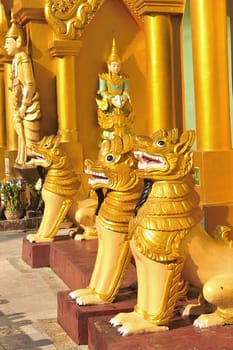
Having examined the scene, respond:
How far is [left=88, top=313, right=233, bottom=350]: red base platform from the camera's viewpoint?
10.1ft

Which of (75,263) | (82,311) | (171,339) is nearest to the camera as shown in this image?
(171,339)

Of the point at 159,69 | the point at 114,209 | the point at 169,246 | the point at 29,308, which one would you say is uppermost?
the point at 159,69

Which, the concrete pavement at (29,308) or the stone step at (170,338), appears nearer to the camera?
the stone step at (170,338)

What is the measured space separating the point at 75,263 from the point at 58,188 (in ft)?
3.98

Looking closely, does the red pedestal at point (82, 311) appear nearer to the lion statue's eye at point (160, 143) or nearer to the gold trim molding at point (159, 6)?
the lion statue's eye at point (160, 143)

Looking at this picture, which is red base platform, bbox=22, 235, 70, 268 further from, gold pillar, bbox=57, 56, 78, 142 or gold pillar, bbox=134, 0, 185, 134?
gold pillar, bbox=57, 56, 78, 142

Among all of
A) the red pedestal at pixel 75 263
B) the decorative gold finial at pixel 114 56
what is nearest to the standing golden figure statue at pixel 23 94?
the decorative gold finial at pixel 114 56

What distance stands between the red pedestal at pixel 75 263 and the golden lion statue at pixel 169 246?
1.00 m

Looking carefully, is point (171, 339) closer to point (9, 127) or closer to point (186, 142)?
point (186, 142)

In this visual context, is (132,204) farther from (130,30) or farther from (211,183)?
(130,30)

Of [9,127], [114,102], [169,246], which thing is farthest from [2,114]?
[169,246]

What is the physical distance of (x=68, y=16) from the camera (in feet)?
30.2

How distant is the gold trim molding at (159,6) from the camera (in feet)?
21.8

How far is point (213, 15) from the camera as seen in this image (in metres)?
5.51
